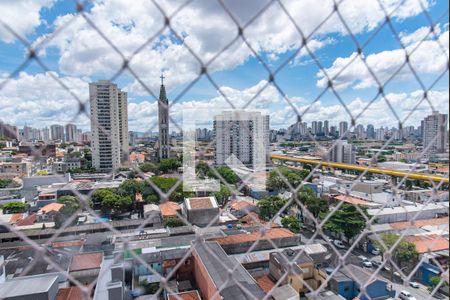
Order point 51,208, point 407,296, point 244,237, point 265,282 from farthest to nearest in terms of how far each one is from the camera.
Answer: point 51,208 < point 244,237 < point 265,282 < point 407,296

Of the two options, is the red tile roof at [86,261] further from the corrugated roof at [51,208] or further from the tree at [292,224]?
the corrugated roof at [51,208]

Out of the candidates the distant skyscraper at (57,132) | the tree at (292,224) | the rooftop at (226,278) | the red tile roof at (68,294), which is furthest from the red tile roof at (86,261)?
the distant skyscraper at (57,132)

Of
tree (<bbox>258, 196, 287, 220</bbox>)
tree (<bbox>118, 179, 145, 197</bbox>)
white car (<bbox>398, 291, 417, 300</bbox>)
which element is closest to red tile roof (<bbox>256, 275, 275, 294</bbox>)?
white car (<bbox>398, 291, 417, 300</bbox>)

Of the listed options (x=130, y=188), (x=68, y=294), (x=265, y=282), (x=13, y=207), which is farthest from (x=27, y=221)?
(x=265, y=282)

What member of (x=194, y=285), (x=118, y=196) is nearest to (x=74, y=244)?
(x=194, y=285)

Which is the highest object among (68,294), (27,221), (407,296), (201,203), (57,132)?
(57,132)

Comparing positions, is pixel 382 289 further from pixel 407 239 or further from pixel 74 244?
pixel 74 244

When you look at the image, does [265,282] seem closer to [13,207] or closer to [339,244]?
[339,244]
